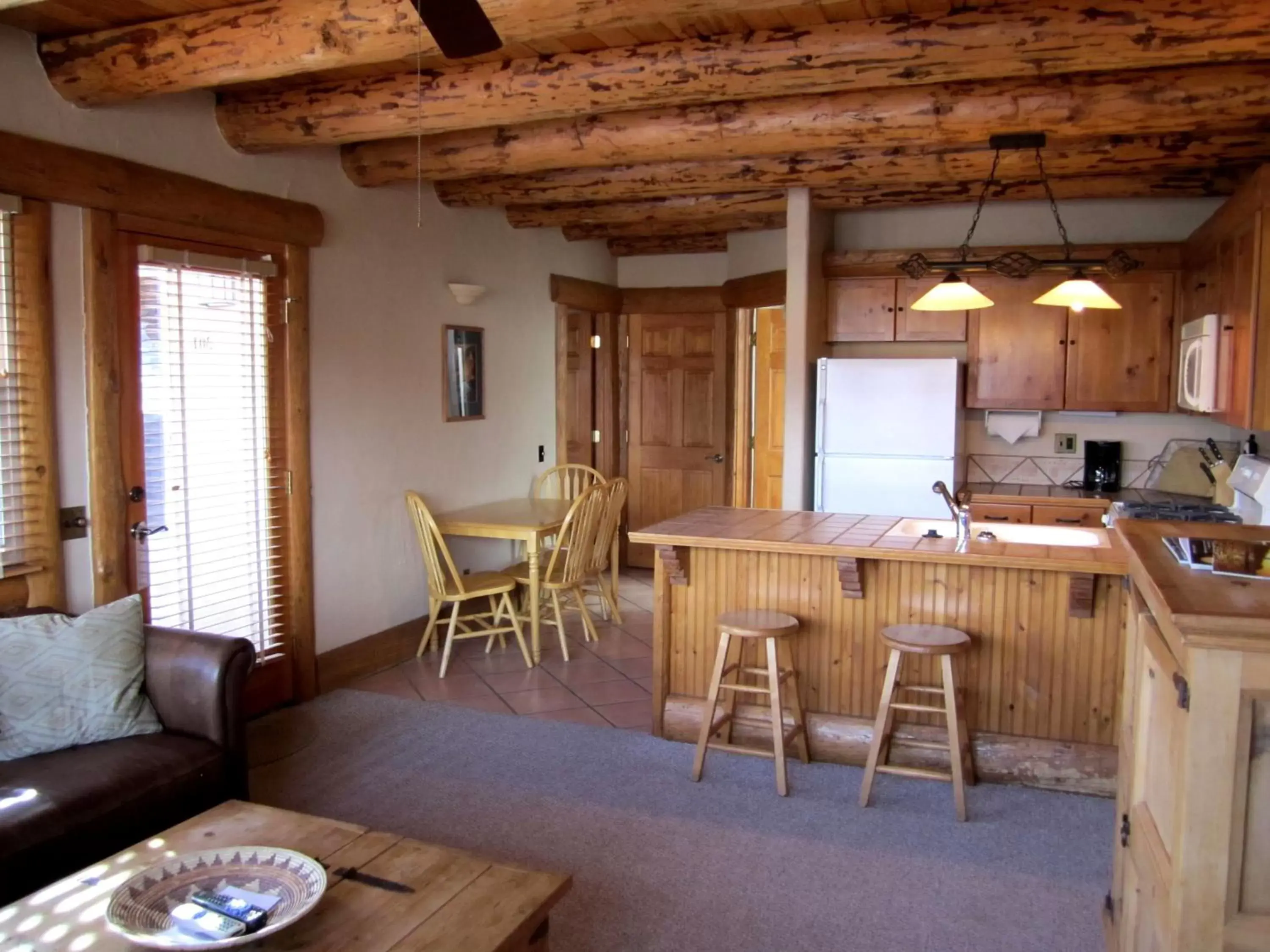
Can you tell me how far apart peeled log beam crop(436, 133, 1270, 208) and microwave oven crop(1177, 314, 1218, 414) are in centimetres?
72

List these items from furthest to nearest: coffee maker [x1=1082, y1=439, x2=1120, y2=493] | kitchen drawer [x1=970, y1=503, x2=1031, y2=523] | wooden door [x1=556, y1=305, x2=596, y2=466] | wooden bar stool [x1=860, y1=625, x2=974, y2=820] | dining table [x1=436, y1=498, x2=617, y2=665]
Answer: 1. wooden door [x1=556, y1=305, x2=596, y2=466]
2. coffee maker [x1=1082, y1=439, x2=1120, y2=493]
3. kitchen drawer [x1=970, y1=503, x2=1031, y2=523]
4. dining table [x1=436, y1=498, x2=617, y2=665]
5. wooden bar stool [x1=860, y1=625, x2=974, y2=820]

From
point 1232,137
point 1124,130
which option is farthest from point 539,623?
point 1232,137

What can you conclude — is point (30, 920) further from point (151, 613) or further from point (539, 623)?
point (539, 623)

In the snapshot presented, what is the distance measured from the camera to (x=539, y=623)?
5.39 metres

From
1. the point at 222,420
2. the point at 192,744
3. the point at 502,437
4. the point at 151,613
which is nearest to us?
the point at 192,744

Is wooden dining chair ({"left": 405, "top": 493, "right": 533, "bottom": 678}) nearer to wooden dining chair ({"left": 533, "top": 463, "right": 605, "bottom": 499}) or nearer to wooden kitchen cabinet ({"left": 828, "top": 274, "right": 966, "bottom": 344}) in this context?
wooden dining chair ({"left": 533, "top": 463, "right": 605, "bottom": 499})

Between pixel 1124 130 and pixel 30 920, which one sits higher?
pixel 1124 130

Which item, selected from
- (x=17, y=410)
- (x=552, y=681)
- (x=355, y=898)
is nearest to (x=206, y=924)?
(x=355, y=898)

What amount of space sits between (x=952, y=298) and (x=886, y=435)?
1.40m

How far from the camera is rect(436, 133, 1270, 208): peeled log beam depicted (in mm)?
4258

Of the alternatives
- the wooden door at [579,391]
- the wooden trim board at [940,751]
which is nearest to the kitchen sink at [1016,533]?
the wooden trim board at [940,751]

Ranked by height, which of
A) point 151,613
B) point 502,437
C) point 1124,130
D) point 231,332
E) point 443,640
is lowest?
point 443,640

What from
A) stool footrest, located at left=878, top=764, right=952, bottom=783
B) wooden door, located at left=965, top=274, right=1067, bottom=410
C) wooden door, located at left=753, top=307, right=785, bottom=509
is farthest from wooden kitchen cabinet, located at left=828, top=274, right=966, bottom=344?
stool footrest, located at left=878, top=764, right=952, bottom=783

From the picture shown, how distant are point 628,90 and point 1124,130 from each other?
6.09 feet
